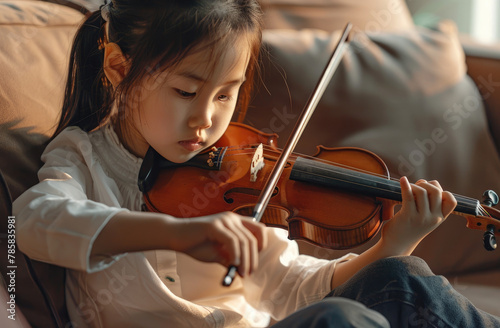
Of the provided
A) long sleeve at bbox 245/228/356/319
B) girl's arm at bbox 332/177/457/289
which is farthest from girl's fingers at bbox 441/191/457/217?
long sleeve at bbox 245/228/356/319

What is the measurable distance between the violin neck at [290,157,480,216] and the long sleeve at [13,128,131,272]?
0.28 m

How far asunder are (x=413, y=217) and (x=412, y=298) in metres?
0.11

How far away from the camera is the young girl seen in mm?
614

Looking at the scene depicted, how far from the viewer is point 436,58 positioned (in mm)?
1137

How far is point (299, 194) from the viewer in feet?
2.58

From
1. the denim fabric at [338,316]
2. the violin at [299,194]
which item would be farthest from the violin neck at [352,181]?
the denim fabric at [338,316]

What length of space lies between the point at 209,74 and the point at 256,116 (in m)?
0.35

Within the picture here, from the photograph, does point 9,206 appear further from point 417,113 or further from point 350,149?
point 417,113

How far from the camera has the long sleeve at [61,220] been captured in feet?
1.92

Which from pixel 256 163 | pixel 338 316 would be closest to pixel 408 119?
pixel 256 163

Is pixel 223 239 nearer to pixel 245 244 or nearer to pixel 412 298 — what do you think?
pixel 245 244

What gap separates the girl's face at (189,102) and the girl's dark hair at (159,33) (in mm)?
14

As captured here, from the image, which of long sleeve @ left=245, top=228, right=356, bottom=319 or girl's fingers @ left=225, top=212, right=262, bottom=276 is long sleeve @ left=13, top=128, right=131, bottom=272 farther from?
long sleeve @ left=245, top=228, right=356, bottom=319

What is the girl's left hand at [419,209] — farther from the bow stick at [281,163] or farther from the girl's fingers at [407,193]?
the bow stick at [281,163]
